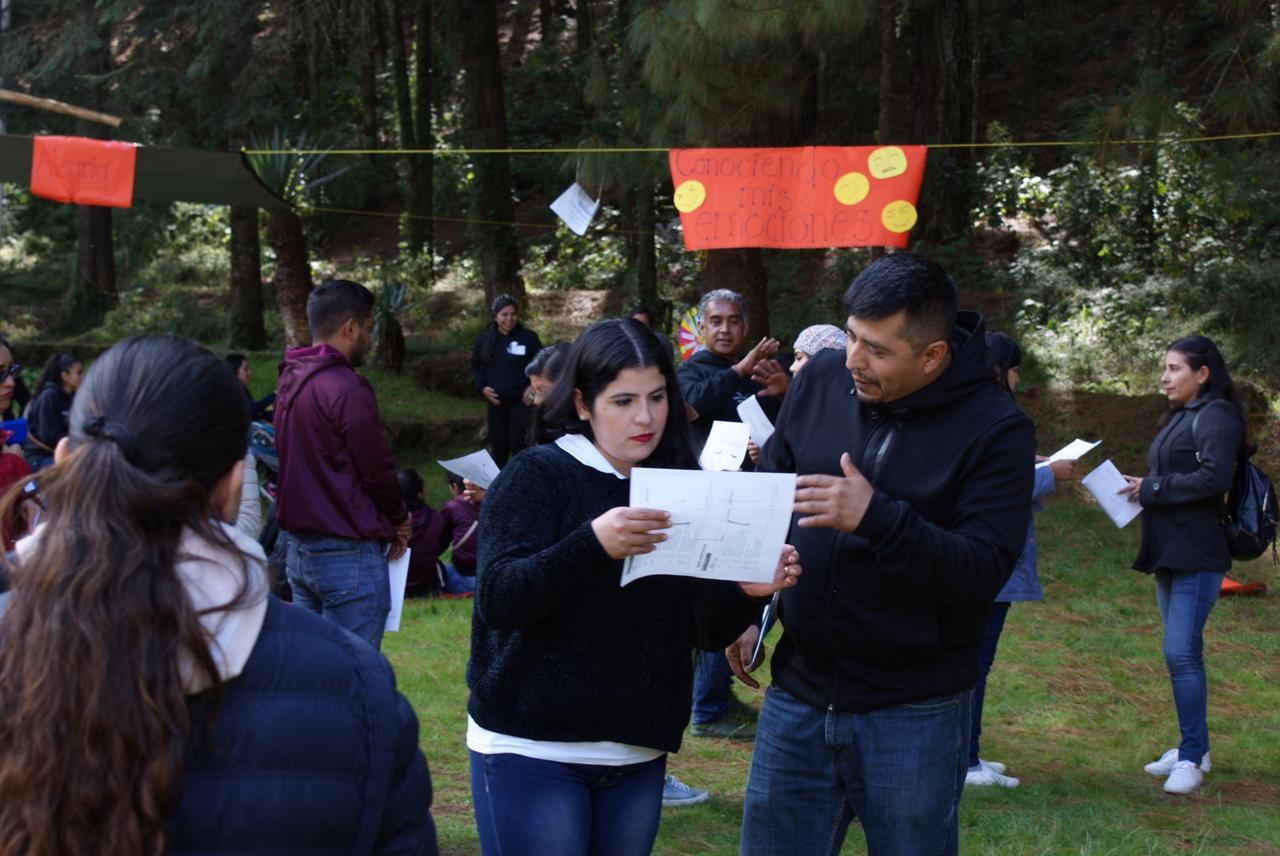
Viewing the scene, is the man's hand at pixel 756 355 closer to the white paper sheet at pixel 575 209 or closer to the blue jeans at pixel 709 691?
the blue jeans at pixel 709 691

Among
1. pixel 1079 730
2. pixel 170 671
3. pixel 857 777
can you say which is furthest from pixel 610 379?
pixel 1079 730

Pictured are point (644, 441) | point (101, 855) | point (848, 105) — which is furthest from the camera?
point (848, 105)

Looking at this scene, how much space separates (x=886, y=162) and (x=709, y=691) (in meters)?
3.57

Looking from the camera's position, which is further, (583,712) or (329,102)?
(329,102)

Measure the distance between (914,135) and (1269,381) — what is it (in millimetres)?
4790

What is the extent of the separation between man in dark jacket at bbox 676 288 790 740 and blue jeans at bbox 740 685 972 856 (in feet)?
7.07

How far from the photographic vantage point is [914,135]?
47.3 ft

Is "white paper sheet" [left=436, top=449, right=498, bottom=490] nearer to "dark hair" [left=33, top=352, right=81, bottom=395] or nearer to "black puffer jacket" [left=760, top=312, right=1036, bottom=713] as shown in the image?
"black puffer jacket" [left=760, top=312, right=1036, bottom=713]

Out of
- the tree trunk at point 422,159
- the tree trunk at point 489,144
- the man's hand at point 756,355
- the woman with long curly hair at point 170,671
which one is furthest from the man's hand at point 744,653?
the tree trunk at point 422,159

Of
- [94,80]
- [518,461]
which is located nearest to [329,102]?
[94,80]

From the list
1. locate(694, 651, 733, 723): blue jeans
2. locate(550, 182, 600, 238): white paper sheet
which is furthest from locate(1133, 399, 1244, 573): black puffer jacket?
locate(550, 182, 600, 238): white paper sheet

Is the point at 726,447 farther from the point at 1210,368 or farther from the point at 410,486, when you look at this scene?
the point at 410,486

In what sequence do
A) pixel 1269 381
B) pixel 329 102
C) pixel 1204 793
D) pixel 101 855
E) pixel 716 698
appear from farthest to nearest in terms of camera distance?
pixel 329 102, pixel 1269 381, pixel 716 698, pixel 1204 793, pixel 101 855

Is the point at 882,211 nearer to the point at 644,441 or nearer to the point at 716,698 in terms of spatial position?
the point at 716,698
